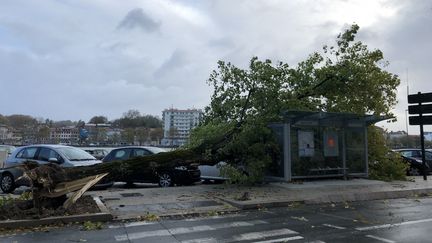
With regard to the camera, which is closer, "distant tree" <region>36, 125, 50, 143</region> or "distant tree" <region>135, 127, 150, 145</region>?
"distant tree" <region>36, 125, 50, 143</region>

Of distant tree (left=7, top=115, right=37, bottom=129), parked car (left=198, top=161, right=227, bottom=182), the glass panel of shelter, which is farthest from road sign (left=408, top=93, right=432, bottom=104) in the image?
distant tree (left=7, top=115, right=37, bottom=129)

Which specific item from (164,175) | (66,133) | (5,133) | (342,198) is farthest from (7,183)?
(66,133)

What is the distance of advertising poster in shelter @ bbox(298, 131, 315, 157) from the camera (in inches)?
663

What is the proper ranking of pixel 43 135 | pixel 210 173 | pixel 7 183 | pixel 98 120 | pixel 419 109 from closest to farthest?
pixel 7 183
pixel 210 173
pixel 419 109
pixel 43 135
pixel 98 120

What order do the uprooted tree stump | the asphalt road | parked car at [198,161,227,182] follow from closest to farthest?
the asphalt road
the uprooted tree stump
parked car at [198,161,227,182]

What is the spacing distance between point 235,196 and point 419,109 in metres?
10.6

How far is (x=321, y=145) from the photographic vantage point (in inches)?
689

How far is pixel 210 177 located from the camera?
18359mm

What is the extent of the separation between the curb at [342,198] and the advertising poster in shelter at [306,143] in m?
3.34

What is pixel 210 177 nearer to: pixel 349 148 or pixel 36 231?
pixel 349 148

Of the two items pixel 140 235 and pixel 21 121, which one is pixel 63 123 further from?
pixel 140 235

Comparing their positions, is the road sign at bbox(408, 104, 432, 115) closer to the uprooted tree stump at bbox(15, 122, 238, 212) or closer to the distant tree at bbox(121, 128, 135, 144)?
the uprooted tree stump at bbox(15, 122, 238, 212)

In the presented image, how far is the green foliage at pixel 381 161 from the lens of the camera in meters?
18.9

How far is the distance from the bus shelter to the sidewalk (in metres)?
0.74
